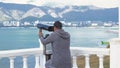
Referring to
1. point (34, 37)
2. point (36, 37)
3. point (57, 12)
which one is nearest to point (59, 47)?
point (34, 37)

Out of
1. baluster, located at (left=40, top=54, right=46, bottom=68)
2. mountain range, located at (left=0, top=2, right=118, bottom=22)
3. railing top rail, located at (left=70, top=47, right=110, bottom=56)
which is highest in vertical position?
mountain range, located at (left=0, top=2, right=118, bottom=22)

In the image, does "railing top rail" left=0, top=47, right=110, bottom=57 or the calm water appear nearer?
"railing top rail" left=0, top=47, right=110, bottom=57

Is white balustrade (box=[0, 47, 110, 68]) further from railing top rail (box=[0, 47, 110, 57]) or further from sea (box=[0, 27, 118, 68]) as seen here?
sea (box=[0, 27, 118, 68])

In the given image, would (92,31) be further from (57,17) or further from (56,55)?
(56,55)

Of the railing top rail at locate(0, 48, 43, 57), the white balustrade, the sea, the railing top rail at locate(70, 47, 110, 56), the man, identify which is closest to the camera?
the man

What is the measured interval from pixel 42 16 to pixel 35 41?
1.13 metres

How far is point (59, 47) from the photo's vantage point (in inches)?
155

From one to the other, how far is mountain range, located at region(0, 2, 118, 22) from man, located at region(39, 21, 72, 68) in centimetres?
589

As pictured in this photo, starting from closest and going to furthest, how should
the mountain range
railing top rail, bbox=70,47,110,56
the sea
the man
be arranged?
the man → railing top rail, bbox=70,47,110,56 → the sea → the mountain range

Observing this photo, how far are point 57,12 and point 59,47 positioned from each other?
6762 mm

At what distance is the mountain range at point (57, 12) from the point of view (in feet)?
33.1

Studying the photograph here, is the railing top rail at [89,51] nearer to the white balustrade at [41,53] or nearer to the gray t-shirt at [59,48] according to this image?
the white balustrade at [41,53]

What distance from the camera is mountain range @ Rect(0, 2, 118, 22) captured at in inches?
397

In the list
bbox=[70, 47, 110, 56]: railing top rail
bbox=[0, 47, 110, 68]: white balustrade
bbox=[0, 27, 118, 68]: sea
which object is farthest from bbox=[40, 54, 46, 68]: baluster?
bbox=[0, 27, 118, 68]: sea
